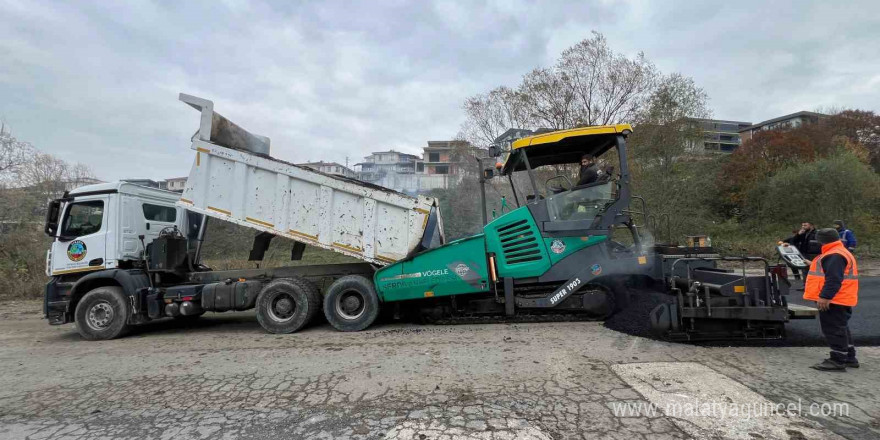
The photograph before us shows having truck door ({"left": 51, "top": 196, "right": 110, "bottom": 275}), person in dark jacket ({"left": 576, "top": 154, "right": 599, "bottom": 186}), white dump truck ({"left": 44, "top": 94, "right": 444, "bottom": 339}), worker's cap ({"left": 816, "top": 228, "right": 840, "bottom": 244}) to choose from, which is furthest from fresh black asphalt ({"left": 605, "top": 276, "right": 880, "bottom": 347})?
truck door ({"left": 51, "top": 196, "right": 110, "bottom": 275})

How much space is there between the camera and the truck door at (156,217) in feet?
22.5

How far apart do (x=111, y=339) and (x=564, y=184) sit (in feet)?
23.4

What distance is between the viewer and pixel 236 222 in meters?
6.23

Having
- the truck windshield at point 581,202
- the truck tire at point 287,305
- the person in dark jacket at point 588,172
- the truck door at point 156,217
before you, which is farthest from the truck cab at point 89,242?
the person in dark jacket at point 588,172

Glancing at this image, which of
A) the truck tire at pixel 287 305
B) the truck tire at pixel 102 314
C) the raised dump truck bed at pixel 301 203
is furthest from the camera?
the truck tire at pixel 102 314

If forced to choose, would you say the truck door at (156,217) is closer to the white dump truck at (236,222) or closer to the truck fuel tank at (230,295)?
the white dump truck at (236,222)

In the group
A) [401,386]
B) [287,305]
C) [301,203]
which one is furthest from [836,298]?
[287,305]

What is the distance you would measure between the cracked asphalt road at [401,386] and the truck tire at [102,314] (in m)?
0.44

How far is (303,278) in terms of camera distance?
630 cm

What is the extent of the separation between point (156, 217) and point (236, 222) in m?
1.97

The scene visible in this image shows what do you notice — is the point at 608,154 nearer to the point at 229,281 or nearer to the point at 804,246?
the point at 804,246

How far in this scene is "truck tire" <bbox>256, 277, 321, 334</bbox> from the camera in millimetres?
6090

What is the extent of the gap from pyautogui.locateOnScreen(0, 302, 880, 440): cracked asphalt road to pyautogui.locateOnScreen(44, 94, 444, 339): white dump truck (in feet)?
1.99

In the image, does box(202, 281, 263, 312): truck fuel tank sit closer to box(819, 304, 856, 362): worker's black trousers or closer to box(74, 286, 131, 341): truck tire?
box(74, 286, 131, 341): truck tire
